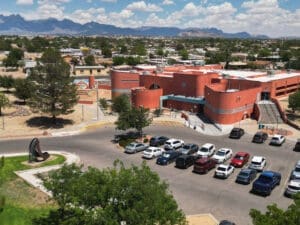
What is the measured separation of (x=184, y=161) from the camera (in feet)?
132

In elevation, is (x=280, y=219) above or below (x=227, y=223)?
above

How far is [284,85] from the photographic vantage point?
74000 millimetres

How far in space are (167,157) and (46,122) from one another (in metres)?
28.5

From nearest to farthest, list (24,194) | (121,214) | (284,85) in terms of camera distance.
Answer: (121,214) → (24,194) → (284,85)

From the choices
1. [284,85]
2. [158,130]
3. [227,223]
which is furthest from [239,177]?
[284,85]

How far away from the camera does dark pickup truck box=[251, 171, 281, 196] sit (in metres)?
33.0

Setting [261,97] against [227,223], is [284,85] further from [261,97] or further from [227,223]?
[227,223]

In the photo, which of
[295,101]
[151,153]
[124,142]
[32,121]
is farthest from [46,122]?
[295,101]

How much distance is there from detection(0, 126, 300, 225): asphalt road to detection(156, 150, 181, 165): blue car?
63 cm

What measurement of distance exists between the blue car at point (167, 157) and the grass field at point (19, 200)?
13.2 meters

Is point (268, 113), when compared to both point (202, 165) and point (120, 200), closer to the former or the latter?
point (202, 165)

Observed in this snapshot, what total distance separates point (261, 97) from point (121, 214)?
5450 centimetres

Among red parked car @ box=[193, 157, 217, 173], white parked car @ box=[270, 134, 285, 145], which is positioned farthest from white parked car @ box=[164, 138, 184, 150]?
white parked car @ box=[270, 134, 285, 145]

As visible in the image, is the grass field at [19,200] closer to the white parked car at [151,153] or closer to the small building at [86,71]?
the white parked car at [151,153]
